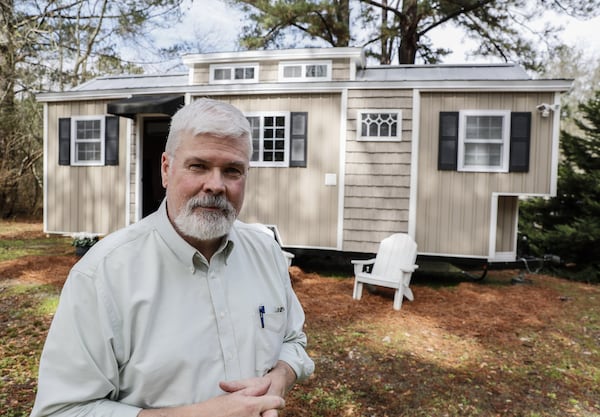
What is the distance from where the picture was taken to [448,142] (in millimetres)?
6969

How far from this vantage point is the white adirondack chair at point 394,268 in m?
5.83

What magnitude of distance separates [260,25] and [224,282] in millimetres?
12935

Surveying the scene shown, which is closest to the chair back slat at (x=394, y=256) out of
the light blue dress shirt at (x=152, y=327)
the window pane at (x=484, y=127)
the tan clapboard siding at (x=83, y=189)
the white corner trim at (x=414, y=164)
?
the white corner trim at (x=414, y=164)

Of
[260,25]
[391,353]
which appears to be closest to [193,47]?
[260,25]

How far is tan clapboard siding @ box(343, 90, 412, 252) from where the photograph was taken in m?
7.17

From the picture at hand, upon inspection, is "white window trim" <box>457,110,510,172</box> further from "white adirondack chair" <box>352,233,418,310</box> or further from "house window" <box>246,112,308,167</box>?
"house window" <box>246,112,308,167</box>

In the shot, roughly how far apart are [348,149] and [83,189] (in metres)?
5.36

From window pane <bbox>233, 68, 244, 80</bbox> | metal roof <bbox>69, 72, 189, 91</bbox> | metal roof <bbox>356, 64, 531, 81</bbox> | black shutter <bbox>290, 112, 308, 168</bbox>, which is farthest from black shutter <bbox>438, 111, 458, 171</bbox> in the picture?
metal roof <bbox>69, 72, 189, 91</bbox>

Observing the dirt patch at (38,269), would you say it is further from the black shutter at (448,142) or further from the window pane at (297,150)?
the black shutter at (448,142)

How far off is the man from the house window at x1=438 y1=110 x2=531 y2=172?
6.13 metres

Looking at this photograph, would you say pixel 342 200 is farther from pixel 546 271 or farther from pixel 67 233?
pixel 67 233

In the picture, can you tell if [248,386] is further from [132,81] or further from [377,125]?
[132,81]

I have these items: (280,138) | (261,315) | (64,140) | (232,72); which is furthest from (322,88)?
(261,315)

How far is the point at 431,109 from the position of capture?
7.08 m
